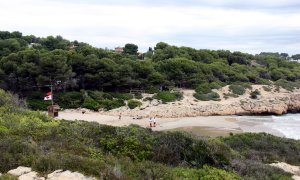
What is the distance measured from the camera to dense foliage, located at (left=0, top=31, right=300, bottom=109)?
3850 cm

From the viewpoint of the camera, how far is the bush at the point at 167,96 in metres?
42.0

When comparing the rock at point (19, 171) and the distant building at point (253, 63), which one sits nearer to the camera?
the rock at point (19, 171)

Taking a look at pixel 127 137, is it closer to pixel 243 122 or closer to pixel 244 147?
pixel 244 147

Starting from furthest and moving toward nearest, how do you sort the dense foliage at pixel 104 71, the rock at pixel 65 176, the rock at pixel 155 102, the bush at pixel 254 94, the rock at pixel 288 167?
the bush at pixel 254 94 < the rock at pixel 155 102 < the dense foliage at pixel 104 71 < the rock at pixel 288 167 < the rock at pixel 65 176

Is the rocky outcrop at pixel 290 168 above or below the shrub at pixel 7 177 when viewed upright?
below

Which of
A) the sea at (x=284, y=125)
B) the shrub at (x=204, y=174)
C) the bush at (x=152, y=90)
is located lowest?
the sea at (x=284, y=125)

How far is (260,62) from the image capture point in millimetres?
78375

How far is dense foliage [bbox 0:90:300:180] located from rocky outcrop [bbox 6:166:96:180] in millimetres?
182

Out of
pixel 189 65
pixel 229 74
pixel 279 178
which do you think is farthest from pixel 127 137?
pixel 229 74

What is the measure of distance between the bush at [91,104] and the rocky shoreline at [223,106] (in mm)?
1369

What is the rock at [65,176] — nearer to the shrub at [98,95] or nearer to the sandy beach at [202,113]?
the sandy beach at [202,113]

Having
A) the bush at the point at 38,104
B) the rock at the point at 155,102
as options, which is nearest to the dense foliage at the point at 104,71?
the bush at the point at 38,104

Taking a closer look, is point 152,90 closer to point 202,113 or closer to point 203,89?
point 202,113

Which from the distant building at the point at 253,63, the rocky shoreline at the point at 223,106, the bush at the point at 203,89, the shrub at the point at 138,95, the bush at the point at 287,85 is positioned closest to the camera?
Answer: the rocky shoreline at the point at 223,106
